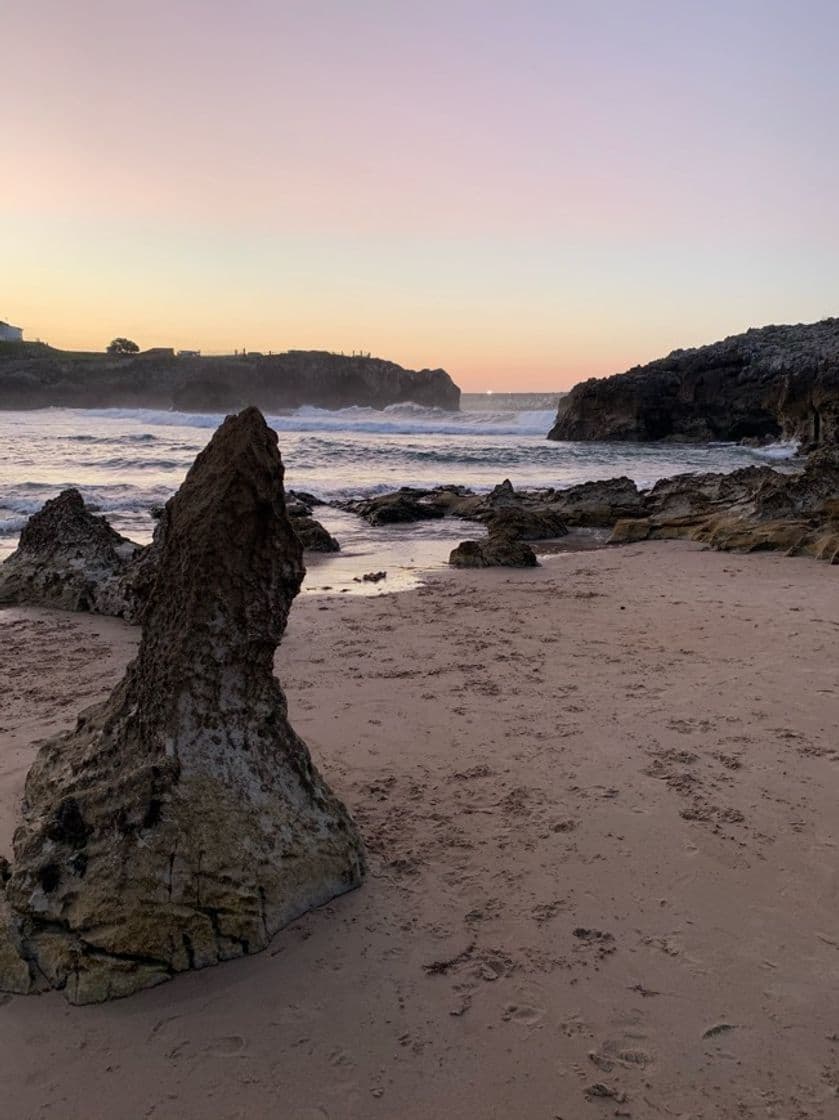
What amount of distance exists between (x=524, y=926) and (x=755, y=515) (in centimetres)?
1010

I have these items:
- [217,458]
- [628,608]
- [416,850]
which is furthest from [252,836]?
[628,608]

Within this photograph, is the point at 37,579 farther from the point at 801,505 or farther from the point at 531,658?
the point at 801,505

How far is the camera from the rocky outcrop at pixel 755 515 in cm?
1027

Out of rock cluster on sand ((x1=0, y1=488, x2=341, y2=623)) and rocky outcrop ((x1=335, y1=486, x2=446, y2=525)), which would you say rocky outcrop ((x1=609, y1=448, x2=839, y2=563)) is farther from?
rock cluster on sand ((x1=0, y1=488, x2=341, y2=623))

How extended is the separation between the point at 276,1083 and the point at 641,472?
75.8ft

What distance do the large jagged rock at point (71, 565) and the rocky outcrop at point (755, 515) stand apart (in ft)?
23.3

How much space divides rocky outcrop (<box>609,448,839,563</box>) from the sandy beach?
504 cm

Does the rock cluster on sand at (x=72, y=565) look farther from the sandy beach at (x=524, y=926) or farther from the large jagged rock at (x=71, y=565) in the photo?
the sandy beach at (x=524, y=926)

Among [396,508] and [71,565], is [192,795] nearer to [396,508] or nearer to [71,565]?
[71,565]

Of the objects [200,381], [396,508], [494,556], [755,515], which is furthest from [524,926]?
[200,381]

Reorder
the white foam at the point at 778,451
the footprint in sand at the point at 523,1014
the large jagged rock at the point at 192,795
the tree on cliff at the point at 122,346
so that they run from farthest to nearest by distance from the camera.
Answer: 1. the tree on cliff at the point at 122,346
2. the white foam at the point at 778,451
3. the large jagged rock at the point at 192,795
4. the footprint in sand at the point at 523,1014

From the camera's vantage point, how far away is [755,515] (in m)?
11.7

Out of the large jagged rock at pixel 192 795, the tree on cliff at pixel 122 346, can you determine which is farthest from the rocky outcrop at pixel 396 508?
the tree on cliff at pixel 122 346

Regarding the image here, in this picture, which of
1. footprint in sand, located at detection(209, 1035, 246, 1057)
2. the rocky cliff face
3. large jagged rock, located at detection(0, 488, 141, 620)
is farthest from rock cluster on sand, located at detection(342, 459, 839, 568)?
the rocky cliff face
